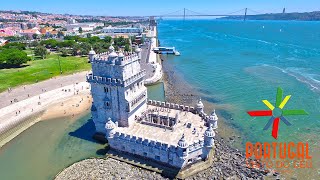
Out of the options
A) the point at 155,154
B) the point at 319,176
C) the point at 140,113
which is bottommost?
the point at 319,176

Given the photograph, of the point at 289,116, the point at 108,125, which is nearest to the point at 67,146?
the point at 108,125

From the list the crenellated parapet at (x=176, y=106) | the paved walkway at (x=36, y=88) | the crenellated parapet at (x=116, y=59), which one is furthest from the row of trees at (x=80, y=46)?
the crenellated parapet at (x=116, y=59)

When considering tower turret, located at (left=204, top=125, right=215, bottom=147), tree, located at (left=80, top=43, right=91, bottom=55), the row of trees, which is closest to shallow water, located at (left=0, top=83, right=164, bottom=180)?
tower turret, located at (left=204, top=125, right=215, bottom=147)

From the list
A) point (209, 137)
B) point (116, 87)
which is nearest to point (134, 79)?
point (116, 87)

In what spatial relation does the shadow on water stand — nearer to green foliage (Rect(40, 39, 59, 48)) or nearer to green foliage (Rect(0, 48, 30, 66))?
green foliage (Rect(0, 48, 30, 66))

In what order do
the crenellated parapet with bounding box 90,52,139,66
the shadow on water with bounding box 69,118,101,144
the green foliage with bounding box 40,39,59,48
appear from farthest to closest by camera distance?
1. the green foliage with bounding box 40,39,59,48
2. the shadow on water with bounding box 69,118,101,144
3. the crenellated parapet with bounding box 90,52,139,66

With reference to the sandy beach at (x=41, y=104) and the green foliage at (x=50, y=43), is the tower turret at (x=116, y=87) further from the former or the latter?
the green foliage at (x=50, y=43)

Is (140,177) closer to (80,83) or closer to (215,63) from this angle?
(80,83)
